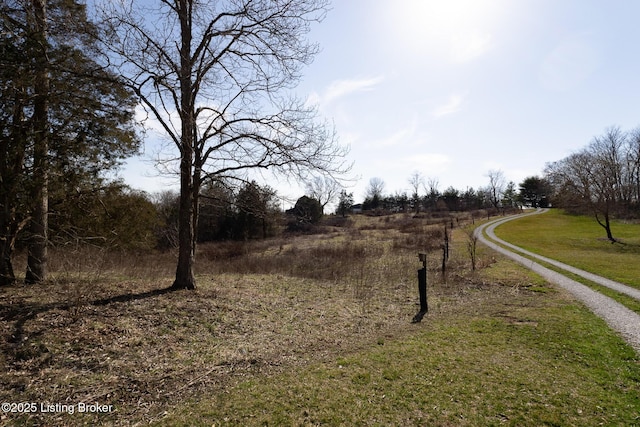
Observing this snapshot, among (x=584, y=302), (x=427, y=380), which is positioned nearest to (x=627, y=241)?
(x=584, y=302)

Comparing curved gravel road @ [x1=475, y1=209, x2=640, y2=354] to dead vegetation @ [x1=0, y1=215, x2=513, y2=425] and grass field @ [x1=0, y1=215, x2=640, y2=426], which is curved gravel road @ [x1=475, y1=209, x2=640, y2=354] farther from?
dead vegetation @ [x1=0, y1=215, x2=513, y2=425]

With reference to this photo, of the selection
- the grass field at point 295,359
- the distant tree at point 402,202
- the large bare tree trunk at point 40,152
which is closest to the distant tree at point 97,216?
the large bare tree trunk at point 40,152

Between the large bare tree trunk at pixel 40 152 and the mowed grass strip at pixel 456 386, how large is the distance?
21.0ft

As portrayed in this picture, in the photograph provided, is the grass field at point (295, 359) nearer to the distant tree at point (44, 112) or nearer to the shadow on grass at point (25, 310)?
the shadow on grass at point (25, 310)

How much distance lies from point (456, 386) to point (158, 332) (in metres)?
5.45

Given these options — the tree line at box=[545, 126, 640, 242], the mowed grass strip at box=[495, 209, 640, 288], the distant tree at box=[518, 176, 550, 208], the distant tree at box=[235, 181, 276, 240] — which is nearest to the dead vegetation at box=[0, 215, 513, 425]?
the distant tree at box=[235, 181, 276, 240]

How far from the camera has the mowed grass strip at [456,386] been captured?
414cm

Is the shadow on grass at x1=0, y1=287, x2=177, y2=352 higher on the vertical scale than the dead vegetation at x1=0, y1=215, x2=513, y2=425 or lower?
higher

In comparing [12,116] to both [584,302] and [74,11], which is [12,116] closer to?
[74,11]

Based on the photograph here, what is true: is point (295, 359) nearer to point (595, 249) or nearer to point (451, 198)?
point (595, 249)

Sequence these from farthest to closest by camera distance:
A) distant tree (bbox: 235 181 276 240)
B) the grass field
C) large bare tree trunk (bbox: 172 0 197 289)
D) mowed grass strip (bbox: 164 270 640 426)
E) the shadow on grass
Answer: distant tree (bbox: 235 181 276 240)
large bare tree trunk (bbox: 172 0 197 289)
the shadow on grass
the grass field
mowed grass strip (bbox: 164 270 640 426)

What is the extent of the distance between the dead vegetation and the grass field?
0.10 ft

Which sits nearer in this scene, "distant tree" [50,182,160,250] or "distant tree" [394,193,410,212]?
"distant tree" [50,182,160,250]

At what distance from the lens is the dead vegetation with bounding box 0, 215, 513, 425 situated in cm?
452
